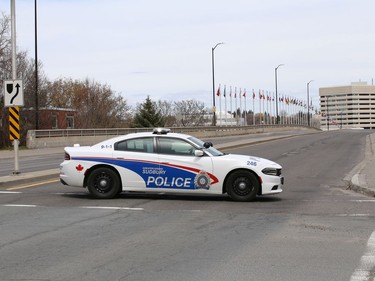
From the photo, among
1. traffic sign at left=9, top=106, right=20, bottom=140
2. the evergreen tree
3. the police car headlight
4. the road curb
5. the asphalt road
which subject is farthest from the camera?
the evergreen tree

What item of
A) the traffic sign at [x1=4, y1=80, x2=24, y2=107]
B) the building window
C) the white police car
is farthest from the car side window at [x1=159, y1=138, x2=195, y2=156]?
the building window

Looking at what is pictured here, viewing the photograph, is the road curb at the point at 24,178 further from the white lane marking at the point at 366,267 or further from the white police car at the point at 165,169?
the white lane marking at the point at 366,267

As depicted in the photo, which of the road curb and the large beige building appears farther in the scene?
the large beige building

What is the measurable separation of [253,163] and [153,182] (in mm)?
2274

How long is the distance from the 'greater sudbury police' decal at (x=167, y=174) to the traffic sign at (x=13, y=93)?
5003 mm

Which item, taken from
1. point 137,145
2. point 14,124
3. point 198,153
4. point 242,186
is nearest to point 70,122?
point 14,124

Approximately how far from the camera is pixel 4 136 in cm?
4012

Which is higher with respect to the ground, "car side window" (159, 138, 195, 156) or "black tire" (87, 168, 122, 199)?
"car side window" (159, 138, 195, 156)

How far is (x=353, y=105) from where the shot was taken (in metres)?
165

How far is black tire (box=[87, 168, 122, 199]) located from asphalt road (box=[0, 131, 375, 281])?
0.28 metres

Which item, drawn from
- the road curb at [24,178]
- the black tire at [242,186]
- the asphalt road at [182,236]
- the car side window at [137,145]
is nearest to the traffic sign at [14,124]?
the road curb at [24,178]

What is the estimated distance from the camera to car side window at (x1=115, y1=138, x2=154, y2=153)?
11270 millimetres

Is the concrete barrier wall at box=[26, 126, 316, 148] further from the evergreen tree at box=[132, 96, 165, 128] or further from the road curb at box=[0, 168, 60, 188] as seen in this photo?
the road curb at box=[0, 168, 60, 188]

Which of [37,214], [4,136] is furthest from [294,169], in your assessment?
[4,136]
